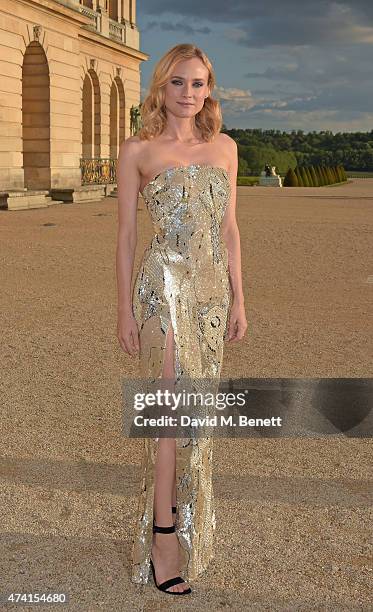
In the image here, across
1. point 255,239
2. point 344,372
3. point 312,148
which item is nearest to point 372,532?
point 344,372

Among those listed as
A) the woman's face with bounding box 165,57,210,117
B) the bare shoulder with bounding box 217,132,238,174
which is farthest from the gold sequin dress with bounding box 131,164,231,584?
the woman's face with bounding box 165,57,210,117

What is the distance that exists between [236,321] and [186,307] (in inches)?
16.9

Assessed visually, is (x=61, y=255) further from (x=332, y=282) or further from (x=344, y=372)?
(x=344, y=372)

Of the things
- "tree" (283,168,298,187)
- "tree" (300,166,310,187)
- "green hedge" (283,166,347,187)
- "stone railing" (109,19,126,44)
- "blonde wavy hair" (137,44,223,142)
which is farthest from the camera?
"tree" (300,166,310,187)

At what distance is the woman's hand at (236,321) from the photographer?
3593mm

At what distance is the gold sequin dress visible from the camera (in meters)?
3.23

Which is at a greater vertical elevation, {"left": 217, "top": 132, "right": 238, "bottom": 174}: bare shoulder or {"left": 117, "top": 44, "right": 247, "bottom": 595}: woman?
{"left": 217, "top": 132, "right": 238, "bottom": 174}: bare shoulder

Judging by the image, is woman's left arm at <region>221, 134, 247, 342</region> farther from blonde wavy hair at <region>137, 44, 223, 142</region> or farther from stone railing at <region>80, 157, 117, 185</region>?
stone railing at <region>80, 157, 117, 185</region>

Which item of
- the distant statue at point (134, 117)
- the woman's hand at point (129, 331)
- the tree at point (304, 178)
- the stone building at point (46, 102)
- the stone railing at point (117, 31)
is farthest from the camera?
the tree at point (304, 178)

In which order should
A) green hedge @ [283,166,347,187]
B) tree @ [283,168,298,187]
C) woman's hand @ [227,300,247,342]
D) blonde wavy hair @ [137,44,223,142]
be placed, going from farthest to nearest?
green hedge @ [283,166,347,187] < tree @ [283,168,298,187] < woman's hand @ [227,300,247,342] < blonde wavy hair @ [137,44,223,142]

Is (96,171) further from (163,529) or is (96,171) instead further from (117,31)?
(163,529)

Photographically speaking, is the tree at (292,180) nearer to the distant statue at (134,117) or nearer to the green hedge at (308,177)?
the green hedge at (308,177)

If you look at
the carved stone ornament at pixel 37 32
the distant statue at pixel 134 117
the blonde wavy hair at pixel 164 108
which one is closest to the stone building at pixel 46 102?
the carved stone ornament at pixel 37 32

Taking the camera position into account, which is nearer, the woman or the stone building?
the woman
